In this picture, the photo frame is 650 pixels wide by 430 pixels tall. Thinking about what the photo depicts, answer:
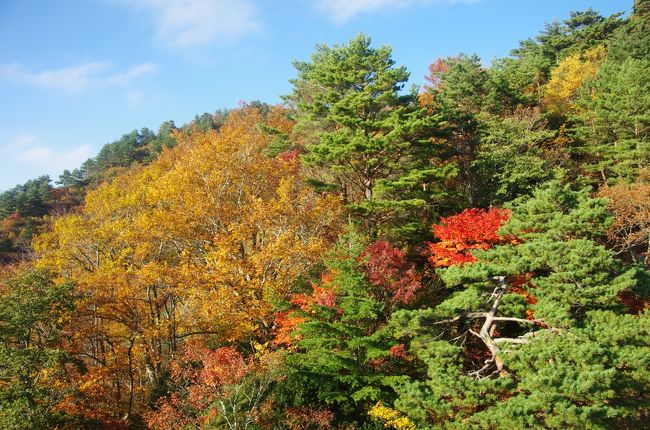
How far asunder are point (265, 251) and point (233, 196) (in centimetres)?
498

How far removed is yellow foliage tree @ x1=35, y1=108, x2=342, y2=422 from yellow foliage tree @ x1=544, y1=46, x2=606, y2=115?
20977 mm

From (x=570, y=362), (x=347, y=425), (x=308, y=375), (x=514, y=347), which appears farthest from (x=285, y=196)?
(x=570, y=362)

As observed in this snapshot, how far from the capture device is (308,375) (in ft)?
40.5

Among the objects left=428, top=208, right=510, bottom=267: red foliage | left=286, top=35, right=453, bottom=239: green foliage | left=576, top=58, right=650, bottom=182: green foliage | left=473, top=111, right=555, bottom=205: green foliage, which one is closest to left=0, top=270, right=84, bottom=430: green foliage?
left=286, top=35, right=453, bottom=239: green foliage

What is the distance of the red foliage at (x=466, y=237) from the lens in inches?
576

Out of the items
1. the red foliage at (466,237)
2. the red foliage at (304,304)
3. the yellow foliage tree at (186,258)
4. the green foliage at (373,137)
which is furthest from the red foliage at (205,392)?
the green foliage at (373,137)

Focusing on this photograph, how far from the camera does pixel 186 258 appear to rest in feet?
60.3

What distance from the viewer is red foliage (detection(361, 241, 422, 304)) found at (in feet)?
43.1

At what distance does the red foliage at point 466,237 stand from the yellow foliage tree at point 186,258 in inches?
197

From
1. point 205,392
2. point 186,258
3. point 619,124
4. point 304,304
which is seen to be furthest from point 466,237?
point 619,124

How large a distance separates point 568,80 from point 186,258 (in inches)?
1247

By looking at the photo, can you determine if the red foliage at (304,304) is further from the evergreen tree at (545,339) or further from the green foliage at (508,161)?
the green foliage at (508,161)

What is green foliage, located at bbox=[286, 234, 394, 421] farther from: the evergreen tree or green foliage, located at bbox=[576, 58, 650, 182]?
green foliage, located at bbox=[576, 58, 650, 182]

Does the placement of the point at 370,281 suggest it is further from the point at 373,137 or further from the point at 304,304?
the point at 373,137
